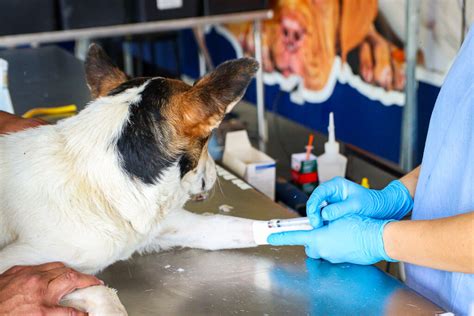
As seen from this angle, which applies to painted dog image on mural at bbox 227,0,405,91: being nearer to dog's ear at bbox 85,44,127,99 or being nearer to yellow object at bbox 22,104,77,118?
yellow object at bbox 22,104,77,118

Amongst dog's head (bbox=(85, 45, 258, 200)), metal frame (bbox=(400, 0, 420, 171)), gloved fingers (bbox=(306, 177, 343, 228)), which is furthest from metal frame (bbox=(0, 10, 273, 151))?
dog's head (bbox=(85, 45, 258, 200))

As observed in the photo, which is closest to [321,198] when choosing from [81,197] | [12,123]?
[81,197]

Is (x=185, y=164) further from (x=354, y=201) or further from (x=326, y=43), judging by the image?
(x=326, y=43)

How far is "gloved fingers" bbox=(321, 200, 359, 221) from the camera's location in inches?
55.4

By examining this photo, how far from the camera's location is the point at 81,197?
4.42 ft

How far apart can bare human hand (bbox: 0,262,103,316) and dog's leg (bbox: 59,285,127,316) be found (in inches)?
0.5

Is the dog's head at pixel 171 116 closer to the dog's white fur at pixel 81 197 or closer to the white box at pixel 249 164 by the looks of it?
the dog's white fur at pixel 81 197

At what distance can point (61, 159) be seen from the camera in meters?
1.38

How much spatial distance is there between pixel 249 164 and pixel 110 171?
31.3 inches

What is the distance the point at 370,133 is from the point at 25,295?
3.05 meters

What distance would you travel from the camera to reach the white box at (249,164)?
6.79ft

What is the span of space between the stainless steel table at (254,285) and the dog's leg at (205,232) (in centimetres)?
2

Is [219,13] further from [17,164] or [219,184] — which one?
[17,164]

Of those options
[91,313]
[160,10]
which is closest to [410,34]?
[160,10]
